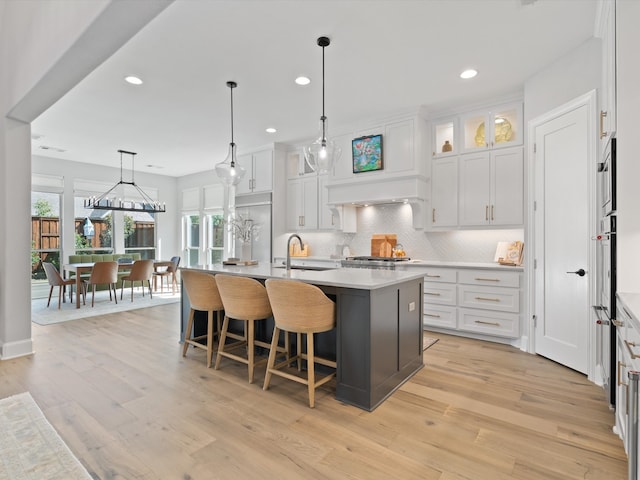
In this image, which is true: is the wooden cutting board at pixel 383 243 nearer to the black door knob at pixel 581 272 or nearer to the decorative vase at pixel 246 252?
the decorative vase at pixel 246 252

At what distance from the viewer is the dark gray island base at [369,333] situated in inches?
94.2

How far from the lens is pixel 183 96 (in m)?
4.07

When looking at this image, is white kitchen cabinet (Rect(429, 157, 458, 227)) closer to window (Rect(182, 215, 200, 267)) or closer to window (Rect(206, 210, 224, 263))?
window (Rect(206, 210, 224, 263))

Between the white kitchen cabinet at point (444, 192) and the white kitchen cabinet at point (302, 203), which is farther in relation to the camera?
the white kitchen cabinet at point (302, 203)

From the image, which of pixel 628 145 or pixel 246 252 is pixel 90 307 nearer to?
pixel 246 252

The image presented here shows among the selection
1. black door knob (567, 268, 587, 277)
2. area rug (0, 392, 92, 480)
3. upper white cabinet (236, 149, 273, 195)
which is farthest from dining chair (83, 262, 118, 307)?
black door knob (567, 268, 587, 277)

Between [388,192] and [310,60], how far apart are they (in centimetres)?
213

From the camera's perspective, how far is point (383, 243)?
518 cm

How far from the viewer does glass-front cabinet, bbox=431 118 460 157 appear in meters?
4.48

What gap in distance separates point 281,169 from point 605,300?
4973mm

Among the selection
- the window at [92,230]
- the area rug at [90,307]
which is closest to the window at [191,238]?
the window at [92,230]

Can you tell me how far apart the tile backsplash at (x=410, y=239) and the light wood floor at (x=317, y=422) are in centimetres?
154

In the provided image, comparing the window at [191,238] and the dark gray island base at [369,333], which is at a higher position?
the window at [191,238]

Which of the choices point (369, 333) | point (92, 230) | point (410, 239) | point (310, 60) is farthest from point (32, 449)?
point (92, 230)
